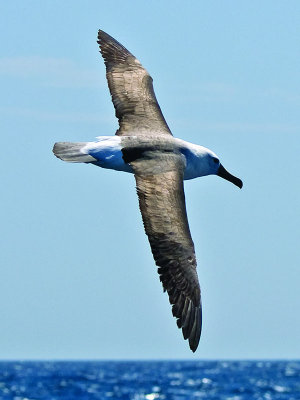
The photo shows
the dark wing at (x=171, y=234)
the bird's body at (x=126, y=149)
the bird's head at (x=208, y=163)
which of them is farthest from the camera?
the bird's head at (x=208, y=163)

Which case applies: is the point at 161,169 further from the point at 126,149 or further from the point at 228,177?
the point at 228,177

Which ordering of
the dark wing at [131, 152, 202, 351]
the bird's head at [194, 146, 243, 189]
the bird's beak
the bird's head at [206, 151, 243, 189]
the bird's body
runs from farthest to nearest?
the bird's beak < the bird's head at [206, 151, 243, 189] < the bird's head at [194, 146, 243, 189] < the bird's body < the dark wing at [131, 152, 202, 351]

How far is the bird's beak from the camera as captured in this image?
1994 centimetres

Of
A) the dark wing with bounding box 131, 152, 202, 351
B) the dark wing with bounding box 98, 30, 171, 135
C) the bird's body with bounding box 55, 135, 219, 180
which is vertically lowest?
the dark wing with bounding box 131, 152, 202, 351

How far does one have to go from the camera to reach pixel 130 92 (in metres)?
20.1

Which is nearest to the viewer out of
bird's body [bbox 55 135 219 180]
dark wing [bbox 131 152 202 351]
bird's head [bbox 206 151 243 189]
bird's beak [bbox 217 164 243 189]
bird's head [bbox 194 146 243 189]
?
dark wing [bbox 131 152 202 351]

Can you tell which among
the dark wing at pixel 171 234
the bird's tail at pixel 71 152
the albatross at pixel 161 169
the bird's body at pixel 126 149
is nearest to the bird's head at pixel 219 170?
the albatross at pixel 161 169

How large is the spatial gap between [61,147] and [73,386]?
6128 centimetres

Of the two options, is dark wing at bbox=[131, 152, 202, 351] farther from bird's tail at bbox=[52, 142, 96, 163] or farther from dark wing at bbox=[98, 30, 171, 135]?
dark wing at bbox=[98, 30, 171, 135]

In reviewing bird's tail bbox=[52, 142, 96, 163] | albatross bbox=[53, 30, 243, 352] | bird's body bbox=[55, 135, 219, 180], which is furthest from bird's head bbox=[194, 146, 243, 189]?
bird's tail bbox=[52, 142, 96, 163]

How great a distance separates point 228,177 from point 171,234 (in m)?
3.35

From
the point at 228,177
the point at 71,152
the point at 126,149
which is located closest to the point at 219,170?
the point at 228,177

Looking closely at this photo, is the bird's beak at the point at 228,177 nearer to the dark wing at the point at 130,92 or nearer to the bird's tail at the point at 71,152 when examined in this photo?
the dark wing at the point at 130,92

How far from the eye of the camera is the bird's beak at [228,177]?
19938mm
